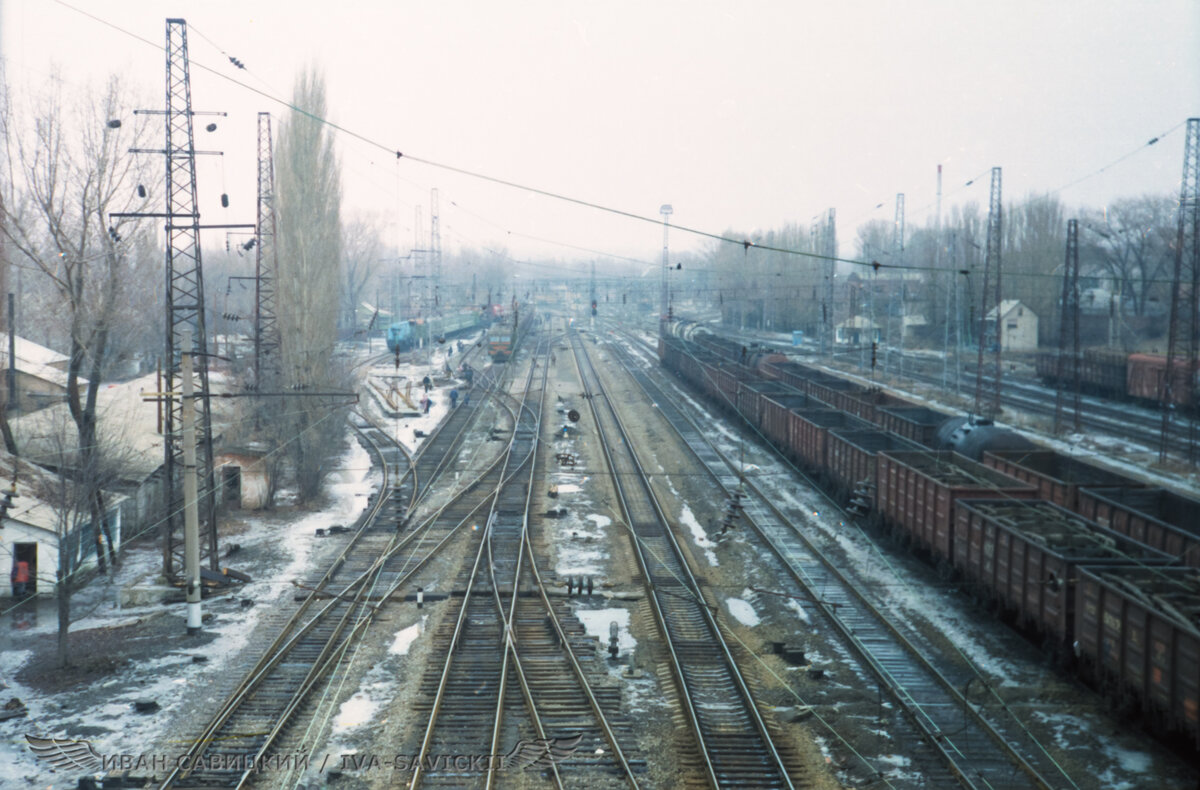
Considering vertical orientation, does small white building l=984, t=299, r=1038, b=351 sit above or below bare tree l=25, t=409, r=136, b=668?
above

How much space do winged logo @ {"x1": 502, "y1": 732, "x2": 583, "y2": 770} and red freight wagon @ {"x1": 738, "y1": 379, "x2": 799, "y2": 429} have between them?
2318 cm

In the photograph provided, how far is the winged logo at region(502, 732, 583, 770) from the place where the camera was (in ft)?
34.1

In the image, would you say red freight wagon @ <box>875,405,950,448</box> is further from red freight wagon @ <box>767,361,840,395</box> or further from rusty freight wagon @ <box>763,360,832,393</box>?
rusty freight wagon @ <box>763,360,832,393</box>

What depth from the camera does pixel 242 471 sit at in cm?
2367

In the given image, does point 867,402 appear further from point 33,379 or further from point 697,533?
point 33,379

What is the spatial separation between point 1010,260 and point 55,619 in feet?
256

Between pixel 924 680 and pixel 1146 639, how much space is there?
296cm

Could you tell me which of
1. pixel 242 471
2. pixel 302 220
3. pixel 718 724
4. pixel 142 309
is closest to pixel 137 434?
pixel 142 309

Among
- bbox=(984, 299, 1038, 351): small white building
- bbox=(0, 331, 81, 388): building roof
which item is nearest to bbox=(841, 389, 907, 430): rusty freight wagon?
bbox=(0, 331, 81, 388): building roof

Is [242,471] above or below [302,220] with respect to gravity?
below

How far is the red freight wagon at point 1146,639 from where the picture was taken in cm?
995

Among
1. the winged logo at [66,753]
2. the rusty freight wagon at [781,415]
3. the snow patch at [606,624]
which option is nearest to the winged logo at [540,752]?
the snow patch at [606,624]

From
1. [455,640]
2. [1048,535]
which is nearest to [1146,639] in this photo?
[1048,535]

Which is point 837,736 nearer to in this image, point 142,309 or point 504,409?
point 142,309
